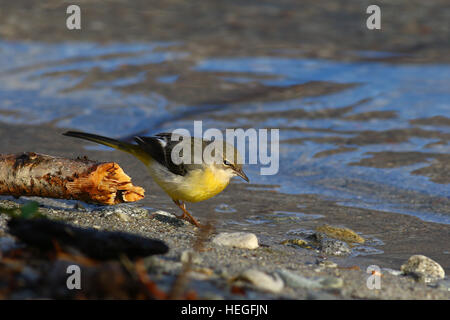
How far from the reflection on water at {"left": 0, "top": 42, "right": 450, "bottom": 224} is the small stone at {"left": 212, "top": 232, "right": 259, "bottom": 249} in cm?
196

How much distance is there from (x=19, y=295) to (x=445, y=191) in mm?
5893

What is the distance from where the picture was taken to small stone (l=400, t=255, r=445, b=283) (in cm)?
530

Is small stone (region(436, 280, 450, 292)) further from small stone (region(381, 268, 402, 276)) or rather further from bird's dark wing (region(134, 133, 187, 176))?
bird's dark wing (region(134, 133, 187, 176))

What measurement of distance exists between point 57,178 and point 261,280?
2440mm

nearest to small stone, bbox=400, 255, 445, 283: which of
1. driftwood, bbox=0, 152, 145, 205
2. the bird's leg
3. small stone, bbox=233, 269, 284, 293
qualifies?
small stone, bbox=233, 269, 284, 293

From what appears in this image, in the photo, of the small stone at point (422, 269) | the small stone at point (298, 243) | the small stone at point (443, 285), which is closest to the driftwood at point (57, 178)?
the small stone at point (298, 243)

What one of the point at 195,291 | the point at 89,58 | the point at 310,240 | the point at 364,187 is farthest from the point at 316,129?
the point at 195,291

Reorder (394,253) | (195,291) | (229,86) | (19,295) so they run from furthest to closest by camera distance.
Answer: (229,86), (394,253), (195,291), (19,295)

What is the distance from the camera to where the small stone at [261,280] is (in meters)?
4.07

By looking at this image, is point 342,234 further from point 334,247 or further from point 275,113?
point 275,113

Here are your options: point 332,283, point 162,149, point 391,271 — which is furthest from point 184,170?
point 332,283

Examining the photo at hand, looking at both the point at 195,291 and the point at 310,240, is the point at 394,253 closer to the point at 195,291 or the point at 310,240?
the point at 310,240

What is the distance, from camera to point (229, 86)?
1248cm

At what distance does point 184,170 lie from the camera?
20.4 feet
